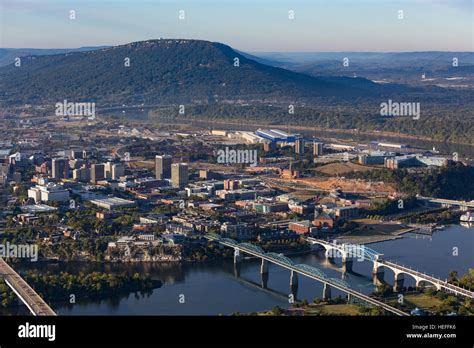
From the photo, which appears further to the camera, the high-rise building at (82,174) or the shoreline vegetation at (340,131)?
the shoreline vegetation at (340,131)

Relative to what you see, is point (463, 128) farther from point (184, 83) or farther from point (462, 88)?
point (462, 88)

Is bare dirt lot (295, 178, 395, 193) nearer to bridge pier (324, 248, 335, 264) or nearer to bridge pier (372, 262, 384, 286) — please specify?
bridge pier (324, 248, 335, 264)

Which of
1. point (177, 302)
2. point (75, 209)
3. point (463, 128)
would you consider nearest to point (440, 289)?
point (177, 302)

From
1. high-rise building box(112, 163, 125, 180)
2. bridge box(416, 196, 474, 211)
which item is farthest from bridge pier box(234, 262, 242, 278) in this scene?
high-rise building box(112, 163, 125, 180)

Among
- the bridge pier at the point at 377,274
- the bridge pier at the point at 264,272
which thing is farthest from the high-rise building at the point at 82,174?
the bridge pier at the point at 377,274

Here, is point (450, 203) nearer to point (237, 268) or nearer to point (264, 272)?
point (237, 268)

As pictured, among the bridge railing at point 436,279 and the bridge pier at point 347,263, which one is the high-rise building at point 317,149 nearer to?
the bridge pier at point 347,263
